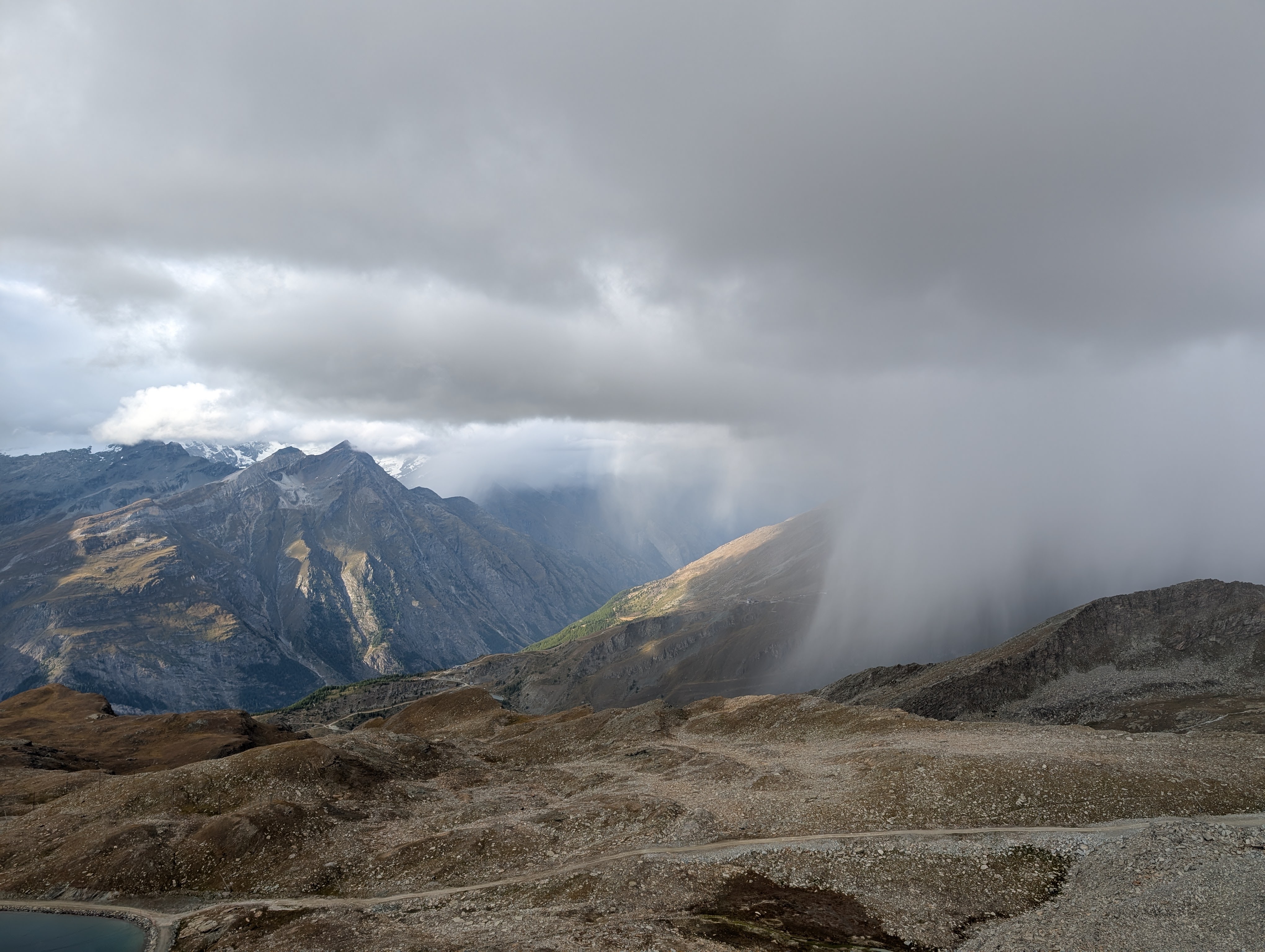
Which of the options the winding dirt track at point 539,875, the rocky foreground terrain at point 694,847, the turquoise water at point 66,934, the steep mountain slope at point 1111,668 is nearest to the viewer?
the rocky foreground terrain at point 694,847

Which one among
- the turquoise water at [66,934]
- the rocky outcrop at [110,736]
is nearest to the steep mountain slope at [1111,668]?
the rocky outcrop at [110,736]

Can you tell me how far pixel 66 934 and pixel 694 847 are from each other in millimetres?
46370

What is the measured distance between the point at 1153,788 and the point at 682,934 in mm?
40928

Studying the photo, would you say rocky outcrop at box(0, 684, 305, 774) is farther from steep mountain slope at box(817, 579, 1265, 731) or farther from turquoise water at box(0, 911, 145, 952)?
steep mountain slope at box(817, 579, 1265, 731)

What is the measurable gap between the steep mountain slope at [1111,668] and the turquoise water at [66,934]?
157m

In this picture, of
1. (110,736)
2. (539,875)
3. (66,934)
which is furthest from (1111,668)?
(110,736)

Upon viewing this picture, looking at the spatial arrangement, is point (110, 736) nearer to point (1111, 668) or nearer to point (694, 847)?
point (694, 847)

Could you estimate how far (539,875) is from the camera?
47.0 m

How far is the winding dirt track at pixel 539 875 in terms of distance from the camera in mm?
44656

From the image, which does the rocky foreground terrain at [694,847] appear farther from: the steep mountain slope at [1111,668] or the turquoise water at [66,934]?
the steep mountain slope at [1111,668]

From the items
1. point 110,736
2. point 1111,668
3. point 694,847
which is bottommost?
point 1111,668

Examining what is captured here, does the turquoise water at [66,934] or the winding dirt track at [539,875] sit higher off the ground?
the winding dirt track at [539,875]

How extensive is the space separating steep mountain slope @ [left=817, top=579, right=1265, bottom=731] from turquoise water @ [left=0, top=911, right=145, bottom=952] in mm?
157398

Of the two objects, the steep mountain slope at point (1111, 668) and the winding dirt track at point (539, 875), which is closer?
the winding dirt track at point (539, 875)
